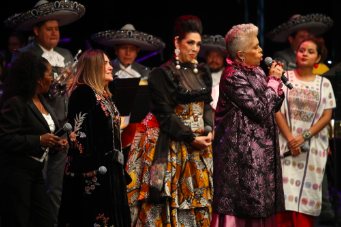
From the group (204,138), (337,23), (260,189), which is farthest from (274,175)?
(337,23)

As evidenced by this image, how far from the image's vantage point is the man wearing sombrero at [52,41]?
20.2 ft

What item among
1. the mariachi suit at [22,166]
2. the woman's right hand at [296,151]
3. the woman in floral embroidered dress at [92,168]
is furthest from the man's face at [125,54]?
the woman in floral embroidered dress at [92,168]

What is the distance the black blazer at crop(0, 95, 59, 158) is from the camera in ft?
15.4

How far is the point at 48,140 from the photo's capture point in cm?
480

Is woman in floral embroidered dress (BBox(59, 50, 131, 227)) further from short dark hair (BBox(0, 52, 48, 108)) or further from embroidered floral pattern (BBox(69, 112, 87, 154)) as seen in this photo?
short dark hair (BBox(0, 52, 48, 108))

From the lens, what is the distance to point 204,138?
4992 mm

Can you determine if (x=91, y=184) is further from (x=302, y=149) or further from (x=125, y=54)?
(x=125, y=54)

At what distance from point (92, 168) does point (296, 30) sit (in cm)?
407

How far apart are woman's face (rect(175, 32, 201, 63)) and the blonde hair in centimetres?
78

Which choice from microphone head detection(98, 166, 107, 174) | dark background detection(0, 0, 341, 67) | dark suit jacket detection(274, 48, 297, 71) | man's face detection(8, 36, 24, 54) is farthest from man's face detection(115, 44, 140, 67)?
microphone head detection(98, 166, 107, 174)

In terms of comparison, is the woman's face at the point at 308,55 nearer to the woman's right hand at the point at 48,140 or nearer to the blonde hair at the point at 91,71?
the blonde hair at the point at 91,71

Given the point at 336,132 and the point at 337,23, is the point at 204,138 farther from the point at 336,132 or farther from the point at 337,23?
the point at 337,23

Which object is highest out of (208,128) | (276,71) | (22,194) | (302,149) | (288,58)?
(288,58)

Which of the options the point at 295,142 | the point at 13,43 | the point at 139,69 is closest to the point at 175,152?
the point at 295,142
